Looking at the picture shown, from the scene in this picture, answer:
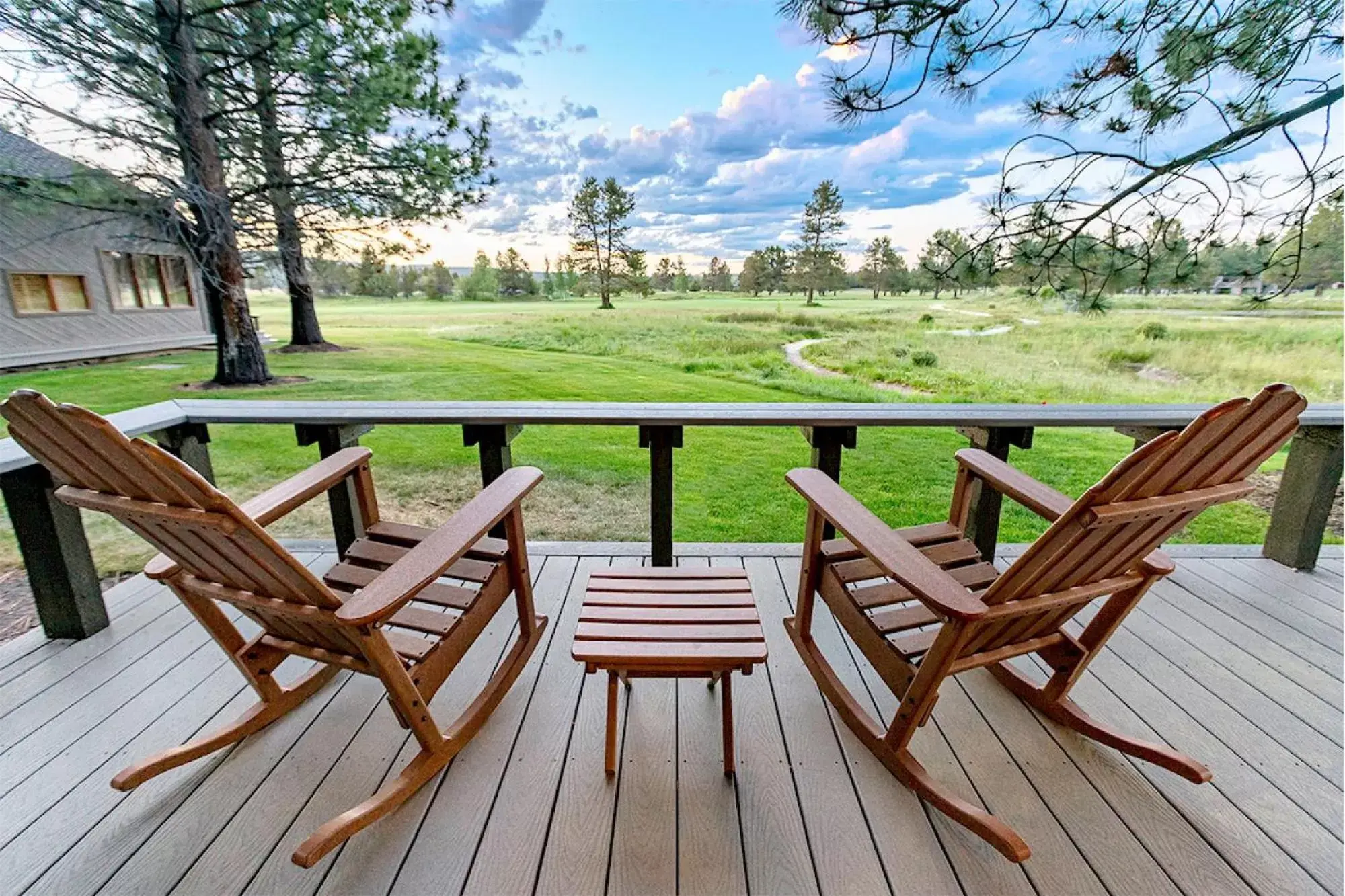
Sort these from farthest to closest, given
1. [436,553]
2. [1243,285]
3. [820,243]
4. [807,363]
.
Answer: [807,363]
[820,243]
[1243,285]
[436,553]

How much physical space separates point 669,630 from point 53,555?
1936 mm

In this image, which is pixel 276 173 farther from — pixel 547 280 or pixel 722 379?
pixel 722 379

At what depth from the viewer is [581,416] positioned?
6.24 feet

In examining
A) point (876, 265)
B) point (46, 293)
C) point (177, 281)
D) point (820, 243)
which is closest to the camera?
point (46, 293)

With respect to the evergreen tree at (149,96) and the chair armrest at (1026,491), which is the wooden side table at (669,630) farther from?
the evergreen tree at (149,96)

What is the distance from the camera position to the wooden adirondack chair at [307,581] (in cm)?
86

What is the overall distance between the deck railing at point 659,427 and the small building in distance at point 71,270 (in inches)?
109

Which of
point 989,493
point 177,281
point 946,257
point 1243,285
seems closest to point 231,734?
point 989,493

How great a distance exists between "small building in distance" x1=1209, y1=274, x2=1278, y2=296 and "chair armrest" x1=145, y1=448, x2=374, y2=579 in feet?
11.9

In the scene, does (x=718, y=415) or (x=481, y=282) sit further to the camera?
(x=481, y=282)

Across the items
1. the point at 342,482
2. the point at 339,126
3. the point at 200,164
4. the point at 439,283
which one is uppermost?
the point at 339,126

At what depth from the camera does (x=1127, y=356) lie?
4.31m

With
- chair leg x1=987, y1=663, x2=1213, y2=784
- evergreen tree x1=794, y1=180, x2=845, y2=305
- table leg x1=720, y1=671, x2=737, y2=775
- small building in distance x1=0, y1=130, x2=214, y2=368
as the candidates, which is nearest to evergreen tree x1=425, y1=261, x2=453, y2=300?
small building in distance x1=0, y1=130, x2=214, y2=368

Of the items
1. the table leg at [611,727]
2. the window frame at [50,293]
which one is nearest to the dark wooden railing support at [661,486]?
the table leg at [611,727]
